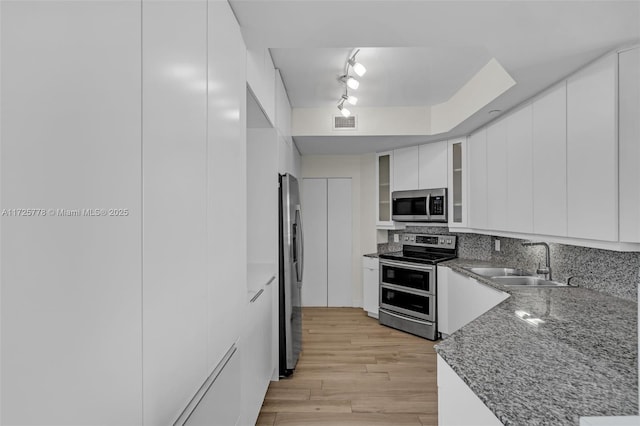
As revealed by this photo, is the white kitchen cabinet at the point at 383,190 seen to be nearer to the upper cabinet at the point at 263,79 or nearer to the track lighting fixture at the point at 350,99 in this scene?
the track lighting fixture at the point at 350,99

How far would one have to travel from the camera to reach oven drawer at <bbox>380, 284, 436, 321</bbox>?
Result: 402 centimetres

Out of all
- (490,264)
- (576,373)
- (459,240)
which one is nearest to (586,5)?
(576,373)

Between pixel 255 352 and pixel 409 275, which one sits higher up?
pixel 409 275

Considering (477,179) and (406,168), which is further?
(406,168)

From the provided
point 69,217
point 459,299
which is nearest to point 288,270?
point 459,299

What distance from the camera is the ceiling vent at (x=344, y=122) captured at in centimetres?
405

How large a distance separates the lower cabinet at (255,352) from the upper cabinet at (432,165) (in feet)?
8.29

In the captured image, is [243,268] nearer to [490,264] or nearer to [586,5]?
[586,5]

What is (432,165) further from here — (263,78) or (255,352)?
(255,352)

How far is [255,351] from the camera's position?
2189 mm

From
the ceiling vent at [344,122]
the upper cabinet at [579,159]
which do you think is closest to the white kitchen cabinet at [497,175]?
the upper cabinet at [579,159]

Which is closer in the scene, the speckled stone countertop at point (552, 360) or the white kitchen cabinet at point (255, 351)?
the speckled stone countertop at point (552, 360)

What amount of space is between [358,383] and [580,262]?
6.28ft

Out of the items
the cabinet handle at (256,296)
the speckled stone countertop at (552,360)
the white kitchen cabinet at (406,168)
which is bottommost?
the speckled stone countertop at (552,360)
